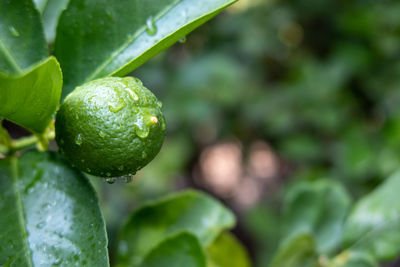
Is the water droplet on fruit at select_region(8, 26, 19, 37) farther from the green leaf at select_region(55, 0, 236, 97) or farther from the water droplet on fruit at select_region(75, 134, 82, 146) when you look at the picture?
the water droplet on fruit at select_region(75, 134, 82, 146)

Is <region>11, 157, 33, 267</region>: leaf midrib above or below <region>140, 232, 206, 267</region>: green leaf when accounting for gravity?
above

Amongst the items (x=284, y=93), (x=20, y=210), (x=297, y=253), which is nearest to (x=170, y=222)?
(x=297, y=253)

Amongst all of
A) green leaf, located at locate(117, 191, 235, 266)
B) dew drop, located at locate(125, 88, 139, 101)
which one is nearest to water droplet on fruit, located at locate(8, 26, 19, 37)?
dew drop, located at locate(125, 88, 139, 101)

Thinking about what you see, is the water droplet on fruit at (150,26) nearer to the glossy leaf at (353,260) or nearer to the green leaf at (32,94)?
the green leaf at (32,94)

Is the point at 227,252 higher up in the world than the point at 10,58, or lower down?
lower down

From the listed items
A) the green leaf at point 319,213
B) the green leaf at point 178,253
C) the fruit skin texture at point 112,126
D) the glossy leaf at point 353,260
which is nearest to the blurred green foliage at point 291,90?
the green leaf at point 319,213

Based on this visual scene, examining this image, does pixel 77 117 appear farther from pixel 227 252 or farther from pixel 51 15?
pixel 227 252
